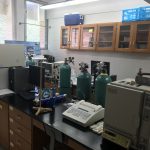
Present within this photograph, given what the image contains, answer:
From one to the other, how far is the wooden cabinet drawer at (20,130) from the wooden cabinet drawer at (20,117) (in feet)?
0.16

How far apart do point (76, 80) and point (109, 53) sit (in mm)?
2157

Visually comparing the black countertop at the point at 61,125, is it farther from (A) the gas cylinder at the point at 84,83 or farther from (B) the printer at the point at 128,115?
(A) the gas cylinder at the point at 84,83

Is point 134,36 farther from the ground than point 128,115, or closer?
farther from the ground

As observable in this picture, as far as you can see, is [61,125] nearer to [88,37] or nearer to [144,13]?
[144,13]

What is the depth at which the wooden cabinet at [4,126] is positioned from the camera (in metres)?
2.16

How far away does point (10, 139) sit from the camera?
2162 millimetres

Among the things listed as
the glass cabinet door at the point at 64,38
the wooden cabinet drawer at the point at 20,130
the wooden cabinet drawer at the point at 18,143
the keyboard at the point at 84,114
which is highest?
the glass cabinet door at the point at 64,38

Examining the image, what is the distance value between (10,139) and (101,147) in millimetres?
1398

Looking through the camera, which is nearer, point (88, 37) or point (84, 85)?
point (84, 85)

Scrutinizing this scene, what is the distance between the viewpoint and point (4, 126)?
88.1 inches

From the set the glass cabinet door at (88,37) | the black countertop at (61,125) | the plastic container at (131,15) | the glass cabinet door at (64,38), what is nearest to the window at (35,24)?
the glass cabinet door at (64,38)

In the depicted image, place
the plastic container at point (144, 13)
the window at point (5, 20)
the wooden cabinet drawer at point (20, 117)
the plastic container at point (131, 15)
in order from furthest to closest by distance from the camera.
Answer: the window at point (5, 20), the plastic container at point (131, 15), the plastic container at point (144, 13), the wooden cabinet drawer at point (20, 117)

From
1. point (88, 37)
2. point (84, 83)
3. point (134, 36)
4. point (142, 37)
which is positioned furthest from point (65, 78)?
point (88, 37)

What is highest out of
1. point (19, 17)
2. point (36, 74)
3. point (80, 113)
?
point (19, 17)
